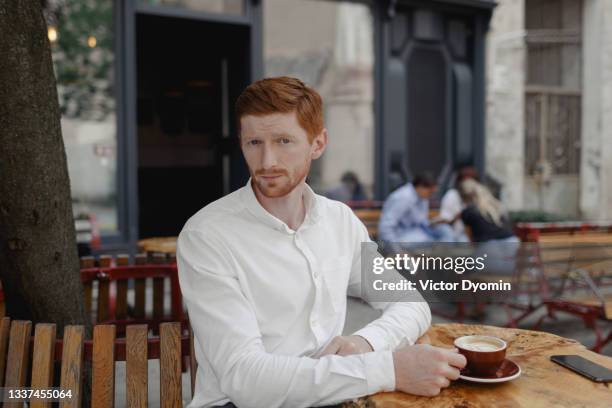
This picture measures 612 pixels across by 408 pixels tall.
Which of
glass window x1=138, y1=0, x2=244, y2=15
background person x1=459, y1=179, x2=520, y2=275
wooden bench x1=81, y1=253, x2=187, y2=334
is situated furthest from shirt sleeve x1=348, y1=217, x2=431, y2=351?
glass window x1=138, y1=0, x2=244, y2=15

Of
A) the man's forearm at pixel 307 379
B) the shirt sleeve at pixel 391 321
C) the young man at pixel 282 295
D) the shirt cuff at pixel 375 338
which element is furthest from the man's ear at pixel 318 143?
the man's forearm at pixel 307 379

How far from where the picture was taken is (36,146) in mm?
2502

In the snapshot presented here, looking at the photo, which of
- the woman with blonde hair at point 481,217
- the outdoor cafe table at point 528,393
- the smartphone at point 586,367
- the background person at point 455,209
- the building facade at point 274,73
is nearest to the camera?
the outdoor cafe table at point 528,393

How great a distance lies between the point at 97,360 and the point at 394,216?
212 inches

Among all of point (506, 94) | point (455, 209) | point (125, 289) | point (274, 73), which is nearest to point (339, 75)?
point (274, 73)

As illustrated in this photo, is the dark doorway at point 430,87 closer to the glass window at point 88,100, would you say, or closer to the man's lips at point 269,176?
the glass window at point 88,100

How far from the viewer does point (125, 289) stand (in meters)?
3.47

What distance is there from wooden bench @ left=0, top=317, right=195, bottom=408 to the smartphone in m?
1.18

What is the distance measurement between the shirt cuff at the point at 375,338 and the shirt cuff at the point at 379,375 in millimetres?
302

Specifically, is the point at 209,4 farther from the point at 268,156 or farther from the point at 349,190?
the point at 268,156

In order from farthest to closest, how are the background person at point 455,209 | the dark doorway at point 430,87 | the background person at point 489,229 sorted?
the dark doorway at point 430,87, the background person at point 455,209, the background person at point 489,229

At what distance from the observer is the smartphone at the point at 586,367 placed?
1.83 metres

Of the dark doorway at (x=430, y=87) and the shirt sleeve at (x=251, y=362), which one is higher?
the dark doorway at (x=430, y=87)

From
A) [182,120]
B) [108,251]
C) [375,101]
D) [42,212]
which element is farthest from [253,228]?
[182,120]
